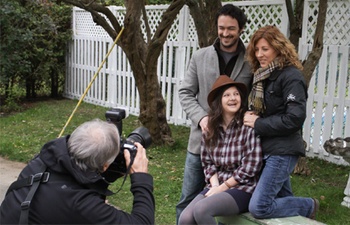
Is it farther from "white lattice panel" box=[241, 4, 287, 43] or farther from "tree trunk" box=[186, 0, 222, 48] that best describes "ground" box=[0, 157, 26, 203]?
"white lattice panel" box=[241, 4, 287, 43]

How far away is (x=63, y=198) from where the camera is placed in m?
1.98

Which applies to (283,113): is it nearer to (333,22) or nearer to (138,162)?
(138,162)

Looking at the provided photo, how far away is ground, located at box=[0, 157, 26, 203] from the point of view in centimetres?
546

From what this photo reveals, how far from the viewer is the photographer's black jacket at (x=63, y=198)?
1975mm

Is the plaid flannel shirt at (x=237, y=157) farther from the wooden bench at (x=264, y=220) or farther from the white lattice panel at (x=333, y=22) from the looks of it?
the white lattice panel at (x=333, y=22)

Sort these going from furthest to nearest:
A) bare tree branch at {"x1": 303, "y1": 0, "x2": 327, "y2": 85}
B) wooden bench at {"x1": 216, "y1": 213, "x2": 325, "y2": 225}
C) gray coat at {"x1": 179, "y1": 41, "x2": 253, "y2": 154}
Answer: bare tree branch at {"x1": 303, "y1": 0, "x2": 327, "y2": 85}, gray coat at {"x1": 179, "y1": 41, "x2": 253, "y2": 154}, wooden bench at {"x1": 216, "y1": 213, "x2": 325, "y2": 225}

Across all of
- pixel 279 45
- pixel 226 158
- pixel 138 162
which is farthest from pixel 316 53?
pixel 138 162

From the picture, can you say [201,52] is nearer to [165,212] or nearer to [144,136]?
[144,136]

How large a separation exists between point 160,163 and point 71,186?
13.7ft

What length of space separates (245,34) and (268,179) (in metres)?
4.59

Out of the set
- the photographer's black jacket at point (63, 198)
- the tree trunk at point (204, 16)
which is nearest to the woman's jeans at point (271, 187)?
the photographer's black jacket at point (63, 198)

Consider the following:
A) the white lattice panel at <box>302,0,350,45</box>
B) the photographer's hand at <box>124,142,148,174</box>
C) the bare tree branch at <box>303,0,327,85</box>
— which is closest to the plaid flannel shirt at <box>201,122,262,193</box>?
the photographer's hand at <box>124,142,148,174</box>

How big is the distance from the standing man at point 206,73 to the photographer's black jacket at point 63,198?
3.83 feet

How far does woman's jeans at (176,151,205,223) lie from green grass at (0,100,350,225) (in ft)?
3.26
